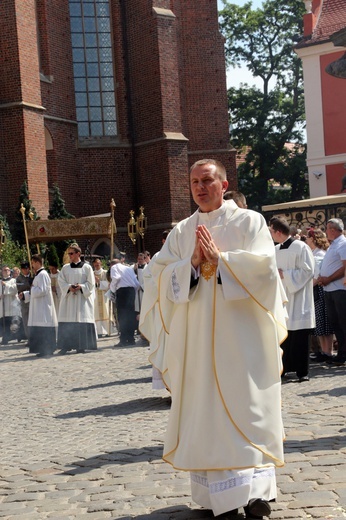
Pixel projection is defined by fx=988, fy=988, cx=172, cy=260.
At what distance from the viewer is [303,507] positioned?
5375 millimetres

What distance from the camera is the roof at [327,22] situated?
3916cm

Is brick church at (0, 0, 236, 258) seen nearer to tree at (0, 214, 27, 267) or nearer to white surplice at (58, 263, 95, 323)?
tree at (0, 214, 27, 267)

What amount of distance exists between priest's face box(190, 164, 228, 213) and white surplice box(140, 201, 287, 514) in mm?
54

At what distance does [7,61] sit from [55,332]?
44.4 feet

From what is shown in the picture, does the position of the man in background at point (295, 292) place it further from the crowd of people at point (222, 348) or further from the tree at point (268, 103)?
the tree at point (268, 103)

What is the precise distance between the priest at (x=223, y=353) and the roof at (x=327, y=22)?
112 ft

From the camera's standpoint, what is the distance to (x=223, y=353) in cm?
540

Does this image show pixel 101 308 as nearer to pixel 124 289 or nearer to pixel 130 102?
pixel 124 289

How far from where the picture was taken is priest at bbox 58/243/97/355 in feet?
58.7

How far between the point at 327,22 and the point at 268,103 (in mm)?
6183

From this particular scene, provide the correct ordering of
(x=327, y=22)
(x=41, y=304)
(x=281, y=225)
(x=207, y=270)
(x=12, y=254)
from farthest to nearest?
(x=327, y=22) → (x=12, y=254) → (x=41, y=304) → (x=281, y=225) → (x=207, y=270)

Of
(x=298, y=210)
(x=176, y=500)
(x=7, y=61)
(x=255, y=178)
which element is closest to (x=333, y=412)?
(x=176, y=500)

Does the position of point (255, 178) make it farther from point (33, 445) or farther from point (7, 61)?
point (33, 445)

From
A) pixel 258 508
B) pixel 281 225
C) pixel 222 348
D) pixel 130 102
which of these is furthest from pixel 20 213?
pixel 258 508
